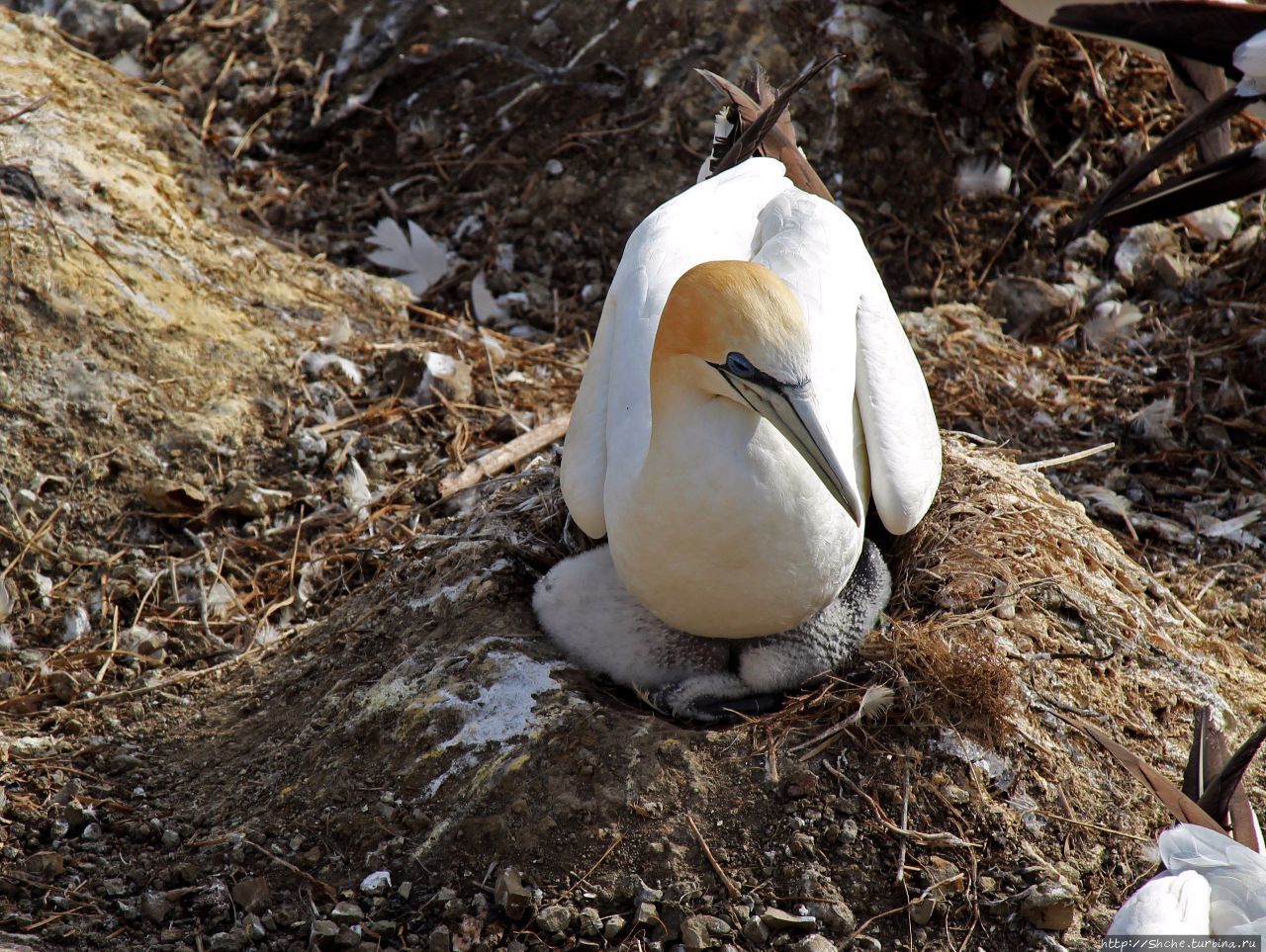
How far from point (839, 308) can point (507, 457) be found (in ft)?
5.11

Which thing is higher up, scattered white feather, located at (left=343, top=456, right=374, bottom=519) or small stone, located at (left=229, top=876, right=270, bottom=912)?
scattered white feather, located at (left=343, top=456, right=374, bottom=519)

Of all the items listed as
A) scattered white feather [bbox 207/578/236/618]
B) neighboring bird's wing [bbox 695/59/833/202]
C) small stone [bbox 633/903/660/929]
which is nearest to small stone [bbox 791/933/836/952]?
small stone [bbox 633/903/660/929]

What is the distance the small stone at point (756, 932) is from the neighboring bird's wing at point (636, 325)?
1049mm

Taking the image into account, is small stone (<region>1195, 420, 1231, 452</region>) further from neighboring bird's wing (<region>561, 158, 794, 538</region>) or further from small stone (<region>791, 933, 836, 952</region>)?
small stone (<region>791, 933, 836, 952</region>)

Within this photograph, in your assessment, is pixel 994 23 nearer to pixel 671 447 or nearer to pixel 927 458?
pixel 927 458

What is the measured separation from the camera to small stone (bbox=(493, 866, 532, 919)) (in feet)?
9.01

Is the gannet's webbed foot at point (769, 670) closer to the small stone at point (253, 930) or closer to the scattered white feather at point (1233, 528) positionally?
the small stone at point (253, 930)

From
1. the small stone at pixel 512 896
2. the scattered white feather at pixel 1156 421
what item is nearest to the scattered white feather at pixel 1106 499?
the scattered white feather at pixel 1156 421

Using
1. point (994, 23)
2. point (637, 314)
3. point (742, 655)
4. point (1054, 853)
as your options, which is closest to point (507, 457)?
point (637, 314)

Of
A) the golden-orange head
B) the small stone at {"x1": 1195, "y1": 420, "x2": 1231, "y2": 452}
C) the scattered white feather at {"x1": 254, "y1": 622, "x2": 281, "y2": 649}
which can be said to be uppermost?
the golden-orange head

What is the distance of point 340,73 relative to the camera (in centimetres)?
603

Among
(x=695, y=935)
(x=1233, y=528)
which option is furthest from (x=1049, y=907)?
(x=1233, y=528)

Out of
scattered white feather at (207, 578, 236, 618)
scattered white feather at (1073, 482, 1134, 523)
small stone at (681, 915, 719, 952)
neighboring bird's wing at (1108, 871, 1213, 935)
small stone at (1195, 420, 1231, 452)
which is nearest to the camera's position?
neighboring bird's wing at (1108, 871, 1213, 935)

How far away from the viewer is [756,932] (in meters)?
2.73
